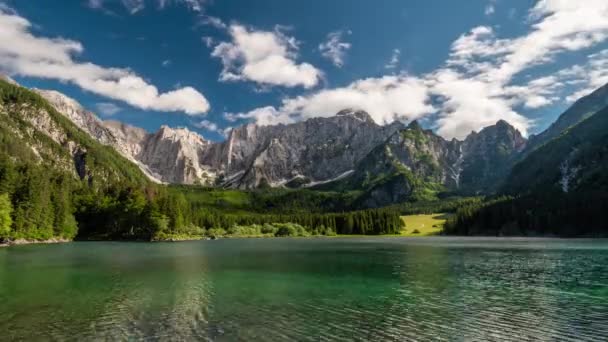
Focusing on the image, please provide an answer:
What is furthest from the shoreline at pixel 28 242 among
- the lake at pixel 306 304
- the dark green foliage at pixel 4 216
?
the lake at pixel 306 304

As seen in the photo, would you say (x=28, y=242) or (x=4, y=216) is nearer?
(x=4, y=216)

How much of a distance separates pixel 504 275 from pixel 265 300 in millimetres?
37623

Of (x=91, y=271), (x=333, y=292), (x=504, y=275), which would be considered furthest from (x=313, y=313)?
(x=91, y=271)

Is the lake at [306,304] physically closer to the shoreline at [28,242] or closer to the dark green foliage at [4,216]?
the dark green foliage at [4,216]

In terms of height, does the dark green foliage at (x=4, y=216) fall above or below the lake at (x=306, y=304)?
above

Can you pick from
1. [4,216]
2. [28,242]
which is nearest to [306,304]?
[4,216]

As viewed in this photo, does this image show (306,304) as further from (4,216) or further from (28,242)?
(28,242)

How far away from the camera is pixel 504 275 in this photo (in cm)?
5853

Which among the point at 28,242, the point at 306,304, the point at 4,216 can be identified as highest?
the point at 4,216

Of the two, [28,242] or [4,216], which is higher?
[4,216]

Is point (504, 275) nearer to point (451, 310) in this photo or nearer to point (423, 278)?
point (423, 278)

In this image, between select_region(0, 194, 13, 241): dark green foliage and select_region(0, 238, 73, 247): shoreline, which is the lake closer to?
select_region(0, 194, 13, 241): dark green foliage

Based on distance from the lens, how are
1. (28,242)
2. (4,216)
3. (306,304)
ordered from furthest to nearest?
(28,242), (4,216), (306,304)

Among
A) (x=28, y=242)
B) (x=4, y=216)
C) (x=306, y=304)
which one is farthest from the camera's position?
(x=28, y=242)
